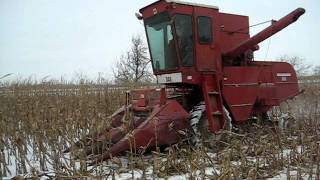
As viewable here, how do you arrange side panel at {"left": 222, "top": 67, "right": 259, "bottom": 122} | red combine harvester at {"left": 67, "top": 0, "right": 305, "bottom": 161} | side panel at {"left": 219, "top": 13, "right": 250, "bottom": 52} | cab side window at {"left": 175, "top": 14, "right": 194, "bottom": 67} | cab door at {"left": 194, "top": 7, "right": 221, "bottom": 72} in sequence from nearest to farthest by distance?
red combine harvester at {"left": 67, "top": 0, "right": 305, "bottom": 161} → cab side window at {"left": 175, "top": 14, "right": 194, "bottom": 67} → cab door at {"left": 194, "top": 7, "right": 221, "bottom": 72} → side panel at {"left": 222, "top": 67, "right": 259, "bottom": 122} → side panel at {"left": 219, "top": 13, "right": 250, "bottom": 52}

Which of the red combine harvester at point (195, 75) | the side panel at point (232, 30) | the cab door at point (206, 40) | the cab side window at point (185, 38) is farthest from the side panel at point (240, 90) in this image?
the cab side window at point (185, 38)

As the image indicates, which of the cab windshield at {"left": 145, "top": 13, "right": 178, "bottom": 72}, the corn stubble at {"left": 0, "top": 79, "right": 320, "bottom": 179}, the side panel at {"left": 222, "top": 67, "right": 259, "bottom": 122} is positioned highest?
the cab windshield at {"left": 145, "top": 13, "right": 178, "bottom": 72}

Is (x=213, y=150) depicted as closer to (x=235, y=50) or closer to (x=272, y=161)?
(x=272, y=161)

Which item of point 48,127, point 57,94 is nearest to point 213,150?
point 48,127

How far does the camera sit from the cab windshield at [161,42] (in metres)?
6.93

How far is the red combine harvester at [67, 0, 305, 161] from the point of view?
6.50 metres

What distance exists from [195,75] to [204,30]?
848 mm

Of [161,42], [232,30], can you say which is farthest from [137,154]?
[232,30]

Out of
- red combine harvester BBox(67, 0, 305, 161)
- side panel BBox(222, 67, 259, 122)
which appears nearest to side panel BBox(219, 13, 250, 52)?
red combine harvester BBox(67, 0, 305, 161)

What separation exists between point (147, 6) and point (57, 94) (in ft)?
11.2

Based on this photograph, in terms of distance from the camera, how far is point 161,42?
7.16 metres

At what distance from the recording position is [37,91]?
351 inches

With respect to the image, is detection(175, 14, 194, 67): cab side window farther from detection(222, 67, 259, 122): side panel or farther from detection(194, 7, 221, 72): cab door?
detection(222, 67, 259, 122): side panel

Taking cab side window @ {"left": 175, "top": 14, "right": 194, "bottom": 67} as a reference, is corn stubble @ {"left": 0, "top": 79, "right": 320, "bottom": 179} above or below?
below
